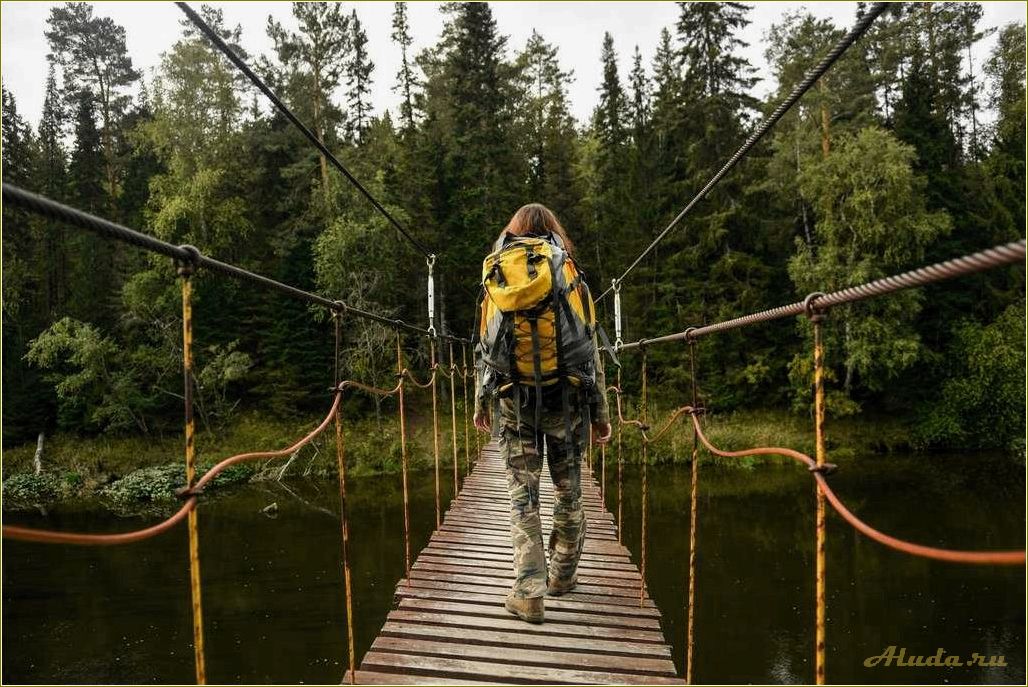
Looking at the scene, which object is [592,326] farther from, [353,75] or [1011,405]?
[353,75]

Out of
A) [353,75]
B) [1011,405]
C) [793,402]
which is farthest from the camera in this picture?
[353,75]

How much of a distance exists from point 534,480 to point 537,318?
0.52m

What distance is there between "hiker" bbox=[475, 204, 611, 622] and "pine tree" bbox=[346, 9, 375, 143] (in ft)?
54.4

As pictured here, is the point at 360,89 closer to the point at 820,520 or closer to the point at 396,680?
the point at 396,680

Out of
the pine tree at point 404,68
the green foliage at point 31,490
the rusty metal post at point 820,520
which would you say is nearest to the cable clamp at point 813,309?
the rusty metal post at point 820,520

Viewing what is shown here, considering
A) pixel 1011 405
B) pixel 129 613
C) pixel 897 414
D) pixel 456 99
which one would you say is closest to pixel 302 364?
pixel 456 99

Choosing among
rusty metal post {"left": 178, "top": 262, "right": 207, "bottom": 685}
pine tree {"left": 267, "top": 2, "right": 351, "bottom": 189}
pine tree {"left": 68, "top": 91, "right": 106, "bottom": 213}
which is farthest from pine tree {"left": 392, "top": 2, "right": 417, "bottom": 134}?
rusty metal post {"left": 178, "top": 262, "right": 207, "bottom": 685}

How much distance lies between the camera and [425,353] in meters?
16.1

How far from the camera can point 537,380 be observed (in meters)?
1.81

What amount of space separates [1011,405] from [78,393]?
62.2ft

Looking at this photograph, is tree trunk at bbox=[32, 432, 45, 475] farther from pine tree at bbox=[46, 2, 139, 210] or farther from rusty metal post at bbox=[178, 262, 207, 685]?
rusty metal post at bbox=[178, 262, 207, 685]

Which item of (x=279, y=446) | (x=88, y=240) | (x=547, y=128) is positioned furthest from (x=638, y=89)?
(x=88, y=240)

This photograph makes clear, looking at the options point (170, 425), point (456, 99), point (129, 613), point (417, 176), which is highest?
point (456, 99)

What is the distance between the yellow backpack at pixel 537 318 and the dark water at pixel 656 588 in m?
4.46
